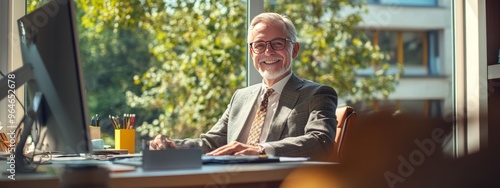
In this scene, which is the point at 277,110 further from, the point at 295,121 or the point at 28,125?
the point at 28,125

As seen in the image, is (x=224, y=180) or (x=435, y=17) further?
(x=435, y=17)

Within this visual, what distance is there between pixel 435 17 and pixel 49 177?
17.8ft

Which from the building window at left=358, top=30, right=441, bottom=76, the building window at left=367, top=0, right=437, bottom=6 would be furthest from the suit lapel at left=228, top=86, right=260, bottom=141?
the building window at left=358, top=30, right=441, bottom=76

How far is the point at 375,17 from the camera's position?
5.82 m

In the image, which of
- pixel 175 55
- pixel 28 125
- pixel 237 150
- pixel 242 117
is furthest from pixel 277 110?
pixel 175 55

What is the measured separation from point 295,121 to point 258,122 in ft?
0.61

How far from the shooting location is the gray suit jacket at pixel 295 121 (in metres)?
2.22

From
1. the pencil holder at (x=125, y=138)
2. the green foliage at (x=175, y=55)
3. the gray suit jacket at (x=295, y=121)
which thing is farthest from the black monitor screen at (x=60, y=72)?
the green foliage at (x=175, y=55)

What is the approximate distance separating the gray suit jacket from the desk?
72cm

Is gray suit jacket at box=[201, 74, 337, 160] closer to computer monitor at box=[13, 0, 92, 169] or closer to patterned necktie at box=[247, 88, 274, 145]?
patterned necktie at box=[247, 88, 274, 145]

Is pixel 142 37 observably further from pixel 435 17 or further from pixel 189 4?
pixel 435 17

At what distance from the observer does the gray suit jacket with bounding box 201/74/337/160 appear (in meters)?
2.22

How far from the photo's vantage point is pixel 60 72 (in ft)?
4.50

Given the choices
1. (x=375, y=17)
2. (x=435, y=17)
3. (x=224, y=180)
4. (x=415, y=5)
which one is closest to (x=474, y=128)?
(x=224, y=180)
